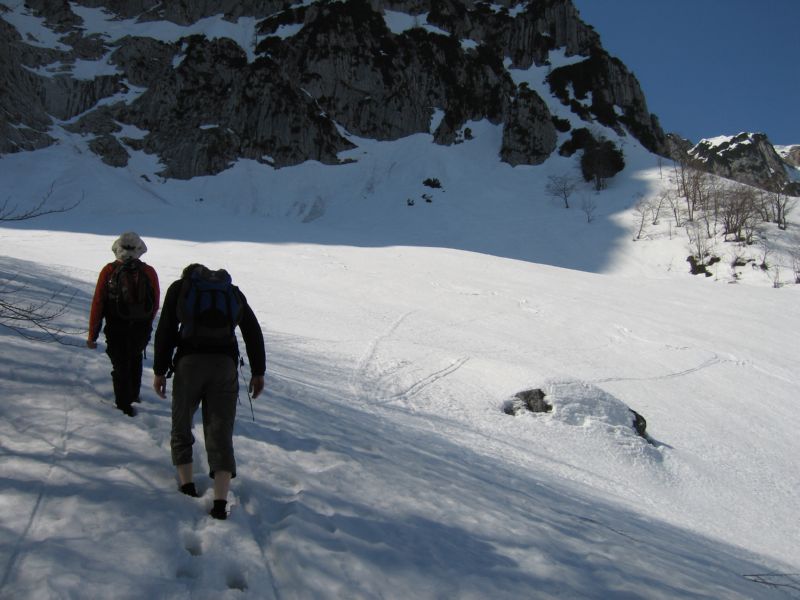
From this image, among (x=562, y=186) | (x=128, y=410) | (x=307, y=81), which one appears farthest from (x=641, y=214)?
(x=128, y=410)

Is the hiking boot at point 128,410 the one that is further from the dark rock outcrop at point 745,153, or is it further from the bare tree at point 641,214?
the dark rock outcrop at point 745,153

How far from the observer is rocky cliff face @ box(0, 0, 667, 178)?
62656 millimetres

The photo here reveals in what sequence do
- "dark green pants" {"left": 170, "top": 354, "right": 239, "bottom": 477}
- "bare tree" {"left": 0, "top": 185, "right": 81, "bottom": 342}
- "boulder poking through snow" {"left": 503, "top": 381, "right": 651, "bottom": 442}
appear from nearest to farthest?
"dark green pants" {"left": 170, "top": 354, "right": 239, "bottom": 477} → "bare tree" {"left": 0, "top": 185, "right": 81, "bottom": 342} → "boulder poking through snow" {"left": 503, "top": 381, "right": 651, "bottom": 442}

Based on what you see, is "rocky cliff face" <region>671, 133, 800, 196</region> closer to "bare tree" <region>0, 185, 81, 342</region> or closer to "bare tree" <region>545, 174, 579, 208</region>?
"bare tree" <region>545, 174, 579, 208</region>

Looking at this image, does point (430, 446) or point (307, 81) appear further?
point (307, 81)

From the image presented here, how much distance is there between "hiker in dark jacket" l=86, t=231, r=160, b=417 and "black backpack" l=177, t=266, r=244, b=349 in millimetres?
1641

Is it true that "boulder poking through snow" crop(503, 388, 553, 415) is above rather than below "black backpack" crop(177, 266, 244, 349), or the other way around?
below

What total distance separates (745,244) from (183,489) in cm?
4641

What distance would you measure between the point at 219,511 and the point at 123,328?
7.73 feet

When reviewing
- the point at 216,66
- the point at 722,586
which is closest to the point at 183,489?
the point at 722,586

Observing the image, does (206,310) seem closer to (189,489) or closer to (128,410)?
(189,489)

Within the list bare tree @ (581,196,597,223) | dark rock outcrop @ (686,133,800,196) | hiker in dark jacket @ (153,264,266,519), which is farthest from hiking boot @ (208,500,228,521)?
dark rock outcrop @ (686,133,800,196)

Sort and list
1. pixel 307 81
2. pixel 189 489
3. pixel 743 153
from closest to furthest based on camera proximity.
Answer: pixel 189 489 → pixel 307 81 → pixel 743 153

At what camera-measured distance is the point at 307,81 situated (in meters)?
69.8
